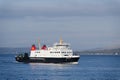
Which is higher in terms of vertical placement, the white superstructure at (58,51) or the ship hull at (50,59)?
the white superstructure at (58,51)

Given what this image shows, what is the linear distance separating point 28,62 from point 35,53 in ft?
20.0

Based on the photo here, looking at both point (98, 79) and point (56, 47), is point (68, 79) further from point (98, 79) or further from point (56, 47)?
point (56, 47)

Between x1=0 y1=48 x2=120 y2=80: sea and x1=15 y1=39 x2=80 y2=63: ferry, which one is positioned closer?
x1=0 y1=48 x2=120 y2=80: sea

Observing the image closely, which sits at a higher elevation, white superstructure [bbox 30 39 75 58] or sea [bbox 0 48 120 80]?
white superstructure [bbox 30 39 75 58]

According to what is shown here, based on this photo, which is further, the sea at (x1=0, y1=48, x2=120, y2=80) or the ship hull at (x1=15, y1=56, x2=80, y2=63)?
the ship hull at (x1=15, y1=56, x2=80, y2=63)

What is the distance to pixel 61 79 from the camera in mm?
79312

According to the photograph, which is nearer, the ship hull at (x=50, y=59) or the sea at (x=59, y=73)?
the sea at (x=59, y=73)

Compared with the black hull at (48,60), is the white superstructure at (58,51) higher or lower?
higher

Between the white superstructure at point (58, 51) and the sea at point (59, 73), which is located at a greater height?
the white superstructure at point (58, 51)

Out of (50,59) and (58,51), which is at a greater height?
(58,51)

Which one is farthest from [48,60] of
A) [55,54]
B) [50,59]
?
[55,54]

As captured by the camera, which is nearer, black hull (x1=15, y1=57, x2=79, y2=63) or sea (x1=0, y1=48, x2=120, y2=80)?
sea (x1=0, y1=48, x2=120, y2=80)

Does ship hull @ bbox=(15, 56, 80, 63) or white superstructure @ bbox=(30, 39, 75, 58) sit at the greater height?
white superstructure @ bbox=(30, 39, 75, 58)

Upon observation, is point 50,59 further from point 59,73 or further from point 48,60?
point 59,73
